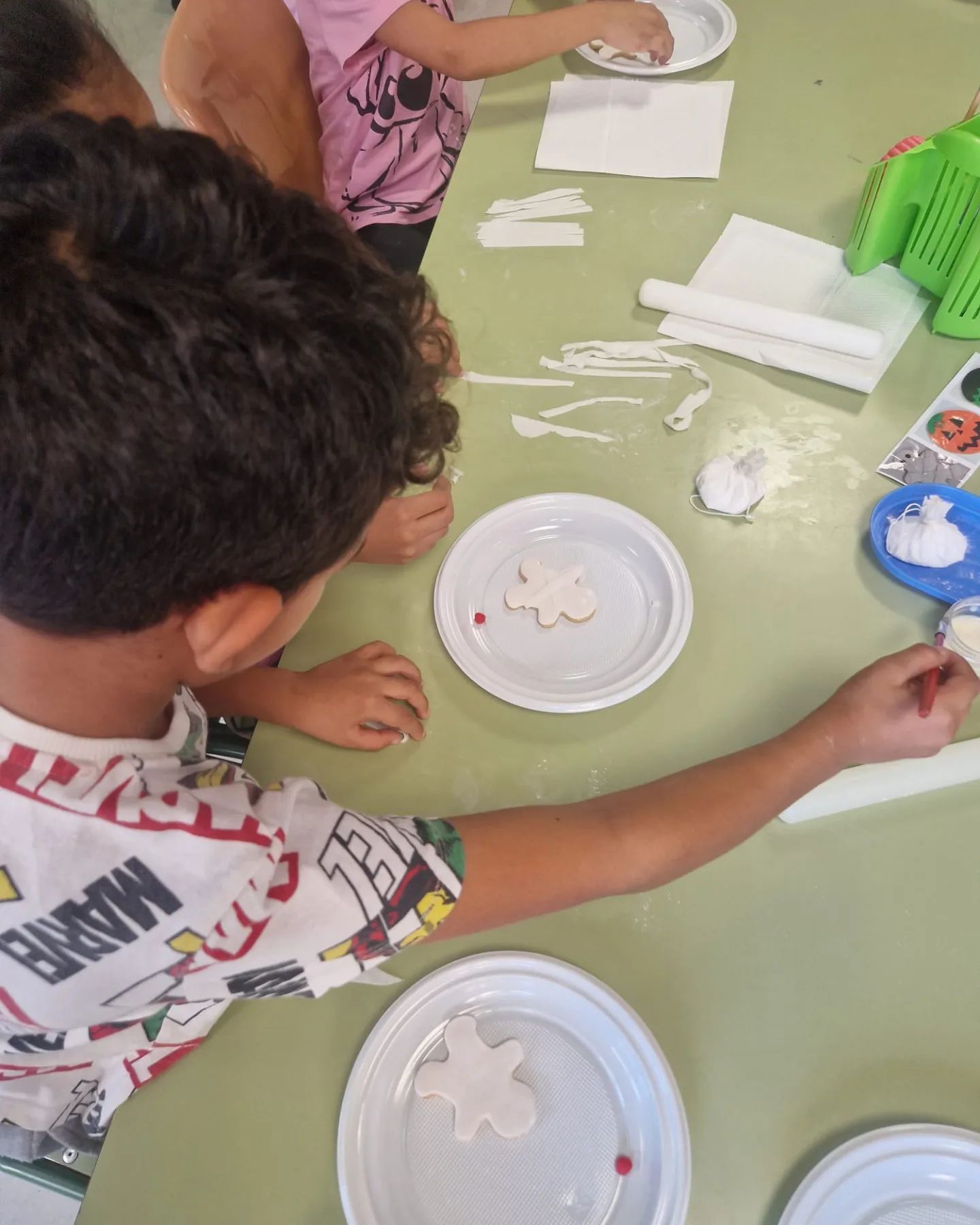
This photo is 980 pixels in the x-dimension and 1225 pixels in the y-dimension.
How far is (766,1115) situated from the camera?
1.72 ft

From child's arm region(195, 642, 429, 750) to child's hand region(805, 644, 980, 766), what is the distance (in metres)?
0.32

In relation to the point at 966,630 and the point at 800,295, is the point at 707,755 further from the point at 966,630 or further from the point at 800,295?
the point at 800,295

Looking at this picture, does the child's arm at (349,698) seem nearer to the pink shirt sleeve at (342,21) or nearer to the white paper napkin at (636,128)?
the white paper napkin at (636,128)

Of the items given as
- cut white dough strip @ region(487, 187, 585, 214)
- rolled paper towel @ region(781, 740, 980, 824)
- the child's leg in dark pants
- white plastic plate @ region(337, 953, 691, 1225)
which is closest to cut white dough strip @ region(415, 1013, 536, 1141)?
white plastic plate @ region(337, 953, 691, 1225)

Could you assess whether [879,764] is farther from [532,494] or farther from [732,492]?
[532,494]

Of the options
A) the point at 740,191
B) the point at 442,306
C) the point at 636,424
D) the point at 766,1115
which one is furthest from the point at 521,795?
the point at 740,191

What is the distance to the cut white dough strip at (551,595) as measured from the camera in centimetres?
Result: 75

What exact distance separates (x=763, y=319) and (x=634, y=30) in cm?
53

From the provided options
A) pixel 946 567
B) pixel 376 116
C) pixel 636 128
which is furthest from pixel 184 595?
pixel 376 116

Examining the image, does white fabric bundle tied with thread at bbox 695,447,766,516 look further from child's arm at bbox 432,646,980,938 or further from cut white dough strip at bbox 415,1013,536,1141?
cut white dough strip at bbox 415,1013,536,1141

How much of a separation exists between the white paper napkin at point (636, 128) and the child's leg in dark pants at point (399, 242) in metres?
0.28

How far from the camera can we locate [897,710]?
24.3 inches

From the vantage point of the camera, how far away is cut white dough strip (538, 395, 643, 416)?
87 centimetres

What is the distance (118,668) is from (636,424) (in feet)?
1.81
